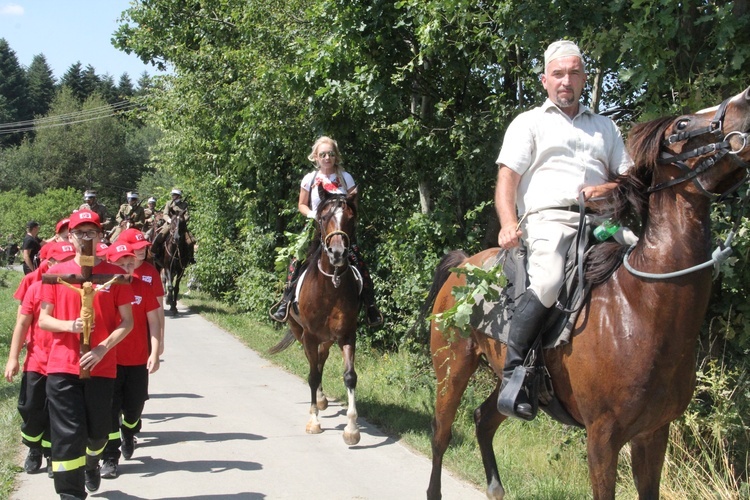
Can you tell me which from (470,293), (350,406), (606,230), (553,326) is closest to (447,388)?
(470,293)

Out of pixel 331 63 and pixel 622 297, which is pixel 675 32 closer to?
pixel 622 297

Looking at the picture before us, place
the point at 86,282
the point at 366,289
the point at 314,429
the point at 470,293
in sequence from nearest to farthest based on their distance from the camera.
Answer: the point at 470,293, the point at 86,282, the point at 314,429, the point at 366,289

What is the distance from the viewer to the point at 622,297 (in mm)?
4148

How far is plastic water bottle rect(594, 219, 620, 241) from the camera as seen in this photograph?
173 inches

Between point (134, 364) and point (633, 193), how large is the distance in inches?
195

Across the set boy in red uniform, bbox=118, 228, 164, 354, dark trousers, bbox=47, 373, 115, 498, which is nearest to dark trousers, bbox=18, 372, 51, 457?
dark trousers, bbox=47, 373, 115, 498

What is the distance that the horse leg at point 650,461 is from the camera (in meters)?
4.22

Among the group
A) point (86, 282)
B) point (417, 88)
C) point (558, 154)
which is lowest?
point (86, 282)

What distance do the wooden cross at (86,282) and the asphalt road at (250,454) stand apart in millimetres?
1635

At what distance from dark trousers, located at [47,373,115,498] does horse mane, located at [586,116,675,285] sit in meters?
3.54

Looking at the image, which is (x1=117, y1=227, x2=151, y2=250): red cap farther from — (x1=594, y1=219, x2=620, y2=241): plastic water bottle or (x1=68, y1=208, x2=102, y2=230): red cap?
(x1=594, y1=219, x2=620, y2=241): plastic water bottle

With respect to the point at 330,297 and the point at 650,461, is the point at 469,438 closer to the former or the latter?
the point at 330,297

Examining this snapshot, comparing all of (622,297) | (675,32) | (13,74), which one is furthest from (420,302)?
(13,74)

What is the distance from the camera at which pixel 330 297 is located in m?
8.48
